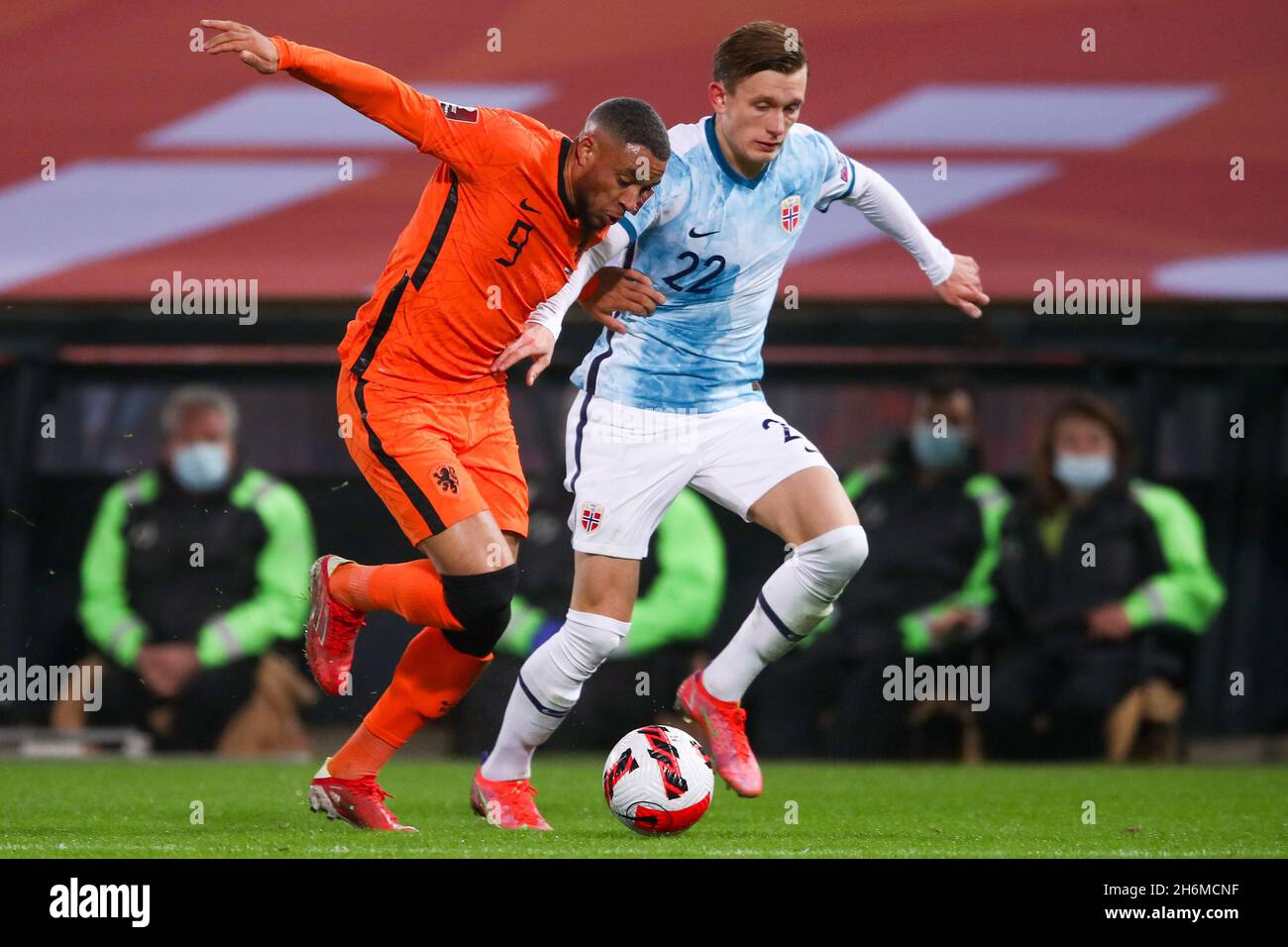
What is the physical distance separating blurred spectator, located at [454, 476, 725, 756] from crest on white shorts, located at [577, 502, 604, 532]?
9.48 feet

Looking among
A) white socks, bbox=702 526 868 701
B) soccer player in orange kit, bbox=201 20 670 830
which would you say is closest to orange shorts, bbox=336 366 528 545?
soccer player in orange kit, bbox=201 20 670 830

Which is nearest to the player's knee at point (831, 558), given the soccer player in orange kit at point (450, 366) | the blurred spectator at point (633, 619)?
the soccer player in orange kit at point (450, 366)

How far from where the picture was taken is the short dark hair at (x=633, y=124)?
4.85 meters

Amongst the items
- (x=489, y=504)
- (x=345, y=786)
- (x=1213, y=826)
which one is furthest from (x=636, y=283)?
(x=1213, y=826)

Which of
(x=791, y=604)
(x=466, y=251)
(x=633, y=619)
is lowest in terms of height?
(x=633, y=619)

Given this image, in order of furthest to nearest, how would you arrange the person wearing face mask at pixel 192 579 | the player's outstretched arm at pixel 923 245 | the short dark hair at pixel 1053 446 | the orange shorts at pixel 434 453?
the short dark hair at pixel 1053 446 → the person wearing face mask at pixel 192 579 → the player's outstretched arm at pixel 923 245 → the orange shorts at pixel 434 453

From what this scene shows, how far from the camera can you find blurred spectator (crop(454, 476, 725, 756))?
27.2 feet

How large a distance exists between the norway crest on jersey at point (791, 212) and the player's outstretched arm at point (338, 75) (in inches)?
43.2

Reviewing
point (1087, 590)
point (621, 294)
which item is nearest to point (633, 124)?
point (621, 294)

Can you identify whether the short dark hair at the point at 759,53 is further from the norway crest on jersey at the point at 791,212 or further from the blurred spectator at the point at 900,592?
the blurred spectator at the point at 900,592

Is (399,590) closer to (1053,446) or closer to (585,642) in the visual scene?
(585,642)

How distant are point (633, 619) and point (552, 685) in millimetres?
2989

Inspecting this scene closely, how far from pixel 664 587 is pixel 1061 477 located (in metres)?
1.90

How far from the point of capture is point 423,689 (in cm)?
523
